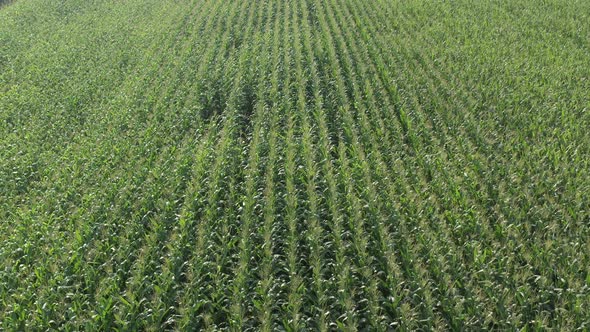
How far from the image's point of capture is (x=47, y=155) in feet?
27.8

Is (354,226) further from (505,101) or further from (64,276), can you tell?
(505,101)

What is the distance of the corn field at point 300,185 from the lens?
522 centimetres

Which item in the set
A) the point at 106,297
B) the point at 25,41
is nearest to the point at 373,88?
the point at 106,297

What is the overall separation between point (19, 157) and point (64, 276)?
3.63 meters

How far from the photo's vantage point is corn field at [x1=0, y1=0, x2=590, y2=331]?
522cm

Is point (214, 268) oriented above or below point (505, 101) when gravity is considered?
above

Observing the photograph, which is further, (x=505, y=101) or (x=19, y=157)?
(x=505, y=101)

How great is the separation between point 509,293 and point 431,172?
257 centimetres

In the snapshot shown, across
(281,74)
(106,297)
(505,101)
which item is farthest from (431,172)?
(281,74)

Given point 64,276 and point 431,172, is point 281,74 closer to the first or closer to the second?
point 431,172

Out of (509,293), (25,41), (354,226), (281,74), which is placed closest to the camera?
(509,293)

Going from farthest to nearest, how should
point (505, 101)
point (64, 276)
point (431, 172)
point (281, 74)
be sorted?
point (281, 74) < point (505, 101) < point (431, 172) < point (64, 276)

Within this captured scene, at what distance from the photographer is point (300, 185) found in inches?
289

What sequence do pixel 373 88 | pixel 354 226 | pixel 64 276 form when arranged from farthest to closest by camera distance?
1. pixel 373 88
2. pixel 354 226
3. pixel 64 276
